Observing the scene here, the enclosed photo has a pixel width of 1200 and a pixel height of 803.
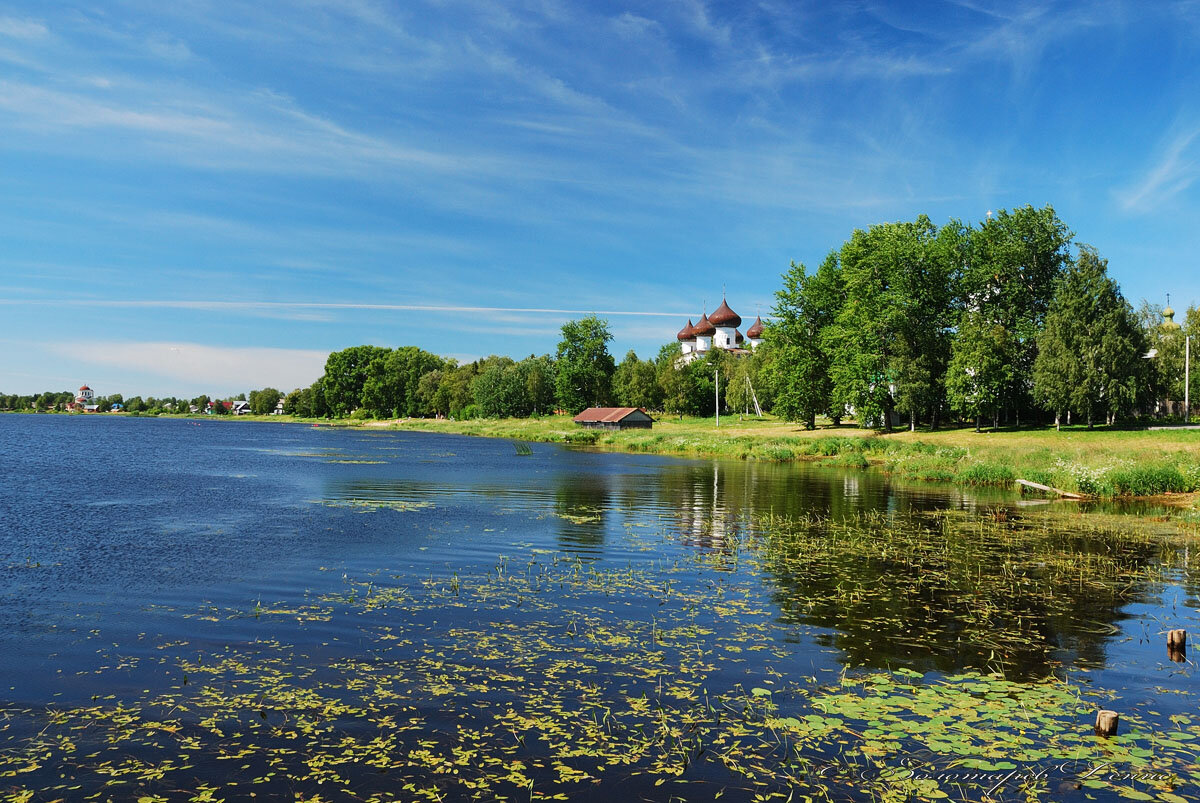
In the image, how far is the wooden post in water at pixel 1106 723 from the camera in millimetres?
9070

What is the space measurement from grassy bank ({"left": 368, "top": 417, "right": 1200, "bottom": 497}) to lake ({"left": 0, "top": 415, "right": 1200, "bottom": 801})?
9.49m

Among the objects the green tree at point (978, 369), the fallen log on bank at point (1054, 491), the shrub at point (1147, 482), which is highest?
the green tree at point (978, 369)

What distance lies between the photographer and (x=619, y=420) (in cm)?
10906

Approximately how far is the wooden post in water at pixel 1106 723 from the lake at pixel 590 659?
Result: 0.21 m

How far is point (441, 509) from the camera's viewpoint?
101 feet

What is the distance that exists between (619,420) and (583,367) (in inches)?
1278

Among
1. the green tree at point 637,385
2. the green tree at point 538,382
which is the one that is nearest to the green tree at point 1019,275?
the green tree at point 637,385

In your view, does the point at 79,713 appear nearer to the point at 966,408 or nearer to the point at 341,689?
the point at 341,689

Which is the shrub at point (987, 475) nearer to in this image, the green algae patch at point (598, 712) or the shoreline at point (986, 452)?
the shoreline at point (986, 452)

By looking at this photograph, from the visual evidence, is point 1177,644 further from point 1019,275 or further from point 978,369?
point 1019,275

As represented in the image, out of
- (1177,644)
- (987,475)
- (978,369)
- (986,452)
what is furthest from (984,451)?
(1177,644)

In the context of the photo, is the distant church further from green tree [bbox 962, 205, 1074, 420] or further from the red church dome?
green tree [bbox 962, 205, 1074, 420]

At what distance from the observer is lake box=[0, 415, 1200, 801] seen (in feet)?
26.9

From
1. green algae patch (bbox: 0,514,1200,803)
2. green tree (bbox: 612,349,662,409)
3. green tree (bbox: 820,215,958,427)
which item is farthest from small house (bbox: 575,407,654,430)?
green algae patch (bbox: 0,514,1200,803)
